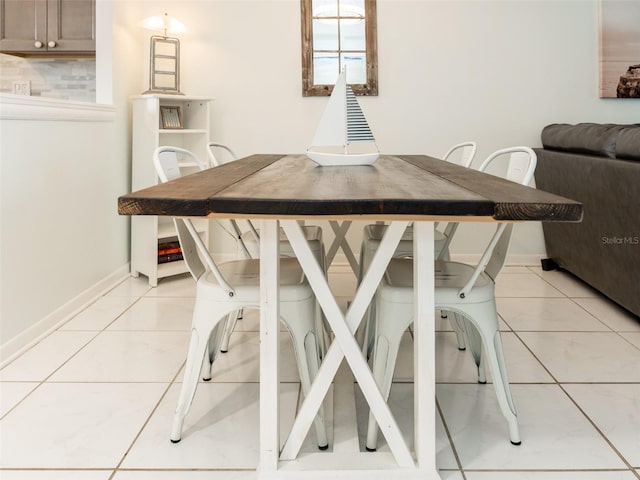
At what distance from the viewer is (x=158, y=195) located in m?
1.21

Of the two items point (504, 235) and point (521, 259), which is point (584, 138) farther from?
point (504, 235)

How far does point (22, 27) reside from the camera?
3854mm

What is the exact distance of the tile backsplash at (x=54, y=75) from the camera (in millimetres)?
4250

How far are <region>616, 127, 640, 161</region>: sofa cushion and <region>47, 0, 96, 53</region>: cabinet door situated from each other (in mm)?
3292

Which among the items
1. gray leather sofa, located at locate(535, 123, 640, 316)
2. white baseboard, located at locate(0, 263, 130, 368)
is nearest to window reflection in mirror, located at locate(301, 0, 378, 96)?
gray leather sofa, located at locate(535, 123, 640, 316)

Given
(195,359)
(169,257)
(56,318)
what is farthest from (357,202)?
(169,257)

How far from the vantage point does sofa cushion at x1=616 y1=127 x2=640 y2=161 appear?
2.47 meters

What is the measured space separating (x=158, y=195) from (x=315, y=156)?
3.07ft

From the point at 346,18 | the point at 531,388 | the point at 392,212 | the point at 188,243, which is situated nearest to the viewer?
the point at 392,212

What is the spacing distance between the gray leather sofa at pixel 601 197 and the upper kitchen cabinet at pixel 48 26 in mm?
3139

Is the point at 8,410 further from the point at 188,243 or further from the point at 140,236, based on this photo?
the point at 140,236

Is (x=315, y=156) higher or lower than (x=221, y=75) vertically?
lower

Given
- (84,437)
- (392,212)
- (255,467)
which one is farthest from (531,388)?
(84,437)

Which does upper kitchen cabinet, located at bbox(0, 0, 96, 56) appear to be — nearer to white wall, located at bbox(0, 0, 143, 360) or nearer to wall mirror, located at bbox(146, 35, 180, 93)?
white wall, located at bbox(0, 0, 143, 360)
